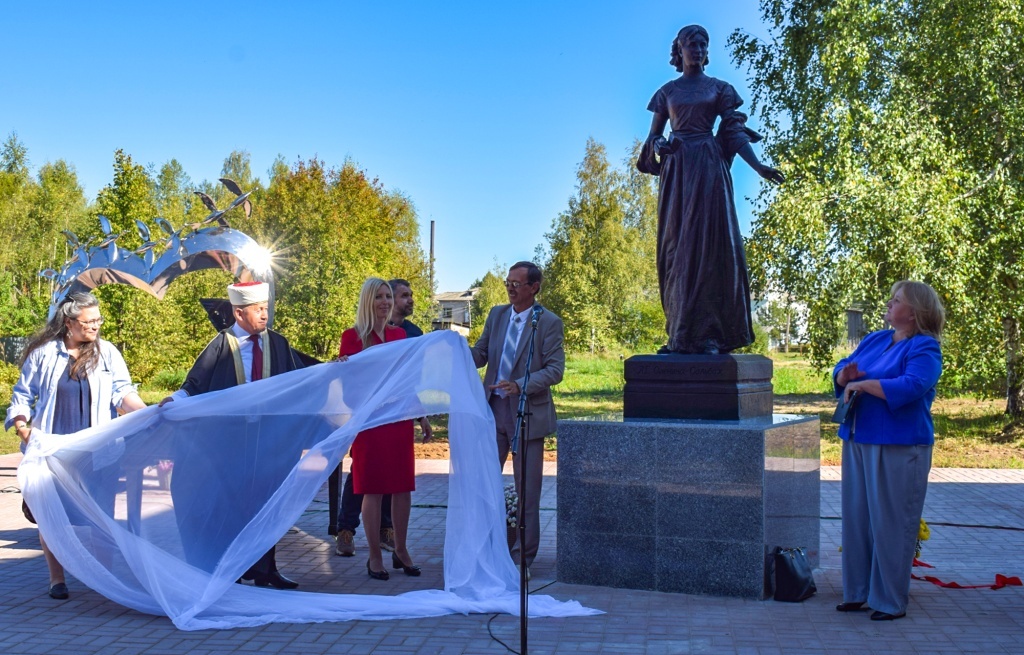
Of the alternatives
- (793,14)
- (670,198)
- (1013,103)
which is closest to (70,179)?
(793,14)

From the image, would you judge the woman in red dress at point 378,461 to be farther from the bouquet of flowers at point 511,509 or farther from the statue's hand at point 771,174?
the statue's hand at point 771,174

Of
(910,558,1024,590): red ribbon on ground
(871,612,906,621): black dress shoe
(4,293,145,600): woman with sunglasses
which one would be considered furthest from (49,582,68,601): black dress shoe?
(910,558,1024,590): red ribbon on ground

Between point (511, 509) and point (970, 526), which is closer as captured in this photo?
point (511, 509)

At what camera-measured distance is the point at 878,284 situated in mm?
15078

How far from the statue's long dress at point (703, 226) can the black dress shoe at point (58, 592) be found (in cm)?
410

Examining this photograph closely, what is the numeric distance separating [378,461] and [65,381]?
199 centimetres

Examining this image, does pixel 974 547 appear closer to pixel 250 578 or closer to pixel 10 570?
pixel 250 578

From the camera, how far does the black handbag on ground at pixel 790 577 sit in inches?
225

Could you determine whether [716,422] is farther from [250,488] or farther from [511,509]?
[250,488]

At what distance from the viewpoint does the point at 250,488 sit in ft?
19.1

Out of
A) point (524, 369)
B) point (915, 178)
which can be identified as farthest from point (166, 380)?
point (524, 369)

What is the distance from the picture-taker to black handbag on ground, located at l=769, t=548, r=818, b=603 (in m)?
5.70

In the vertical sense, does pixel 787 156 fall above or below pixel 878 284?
above

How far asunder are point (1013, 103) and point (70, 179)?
51.6 m
